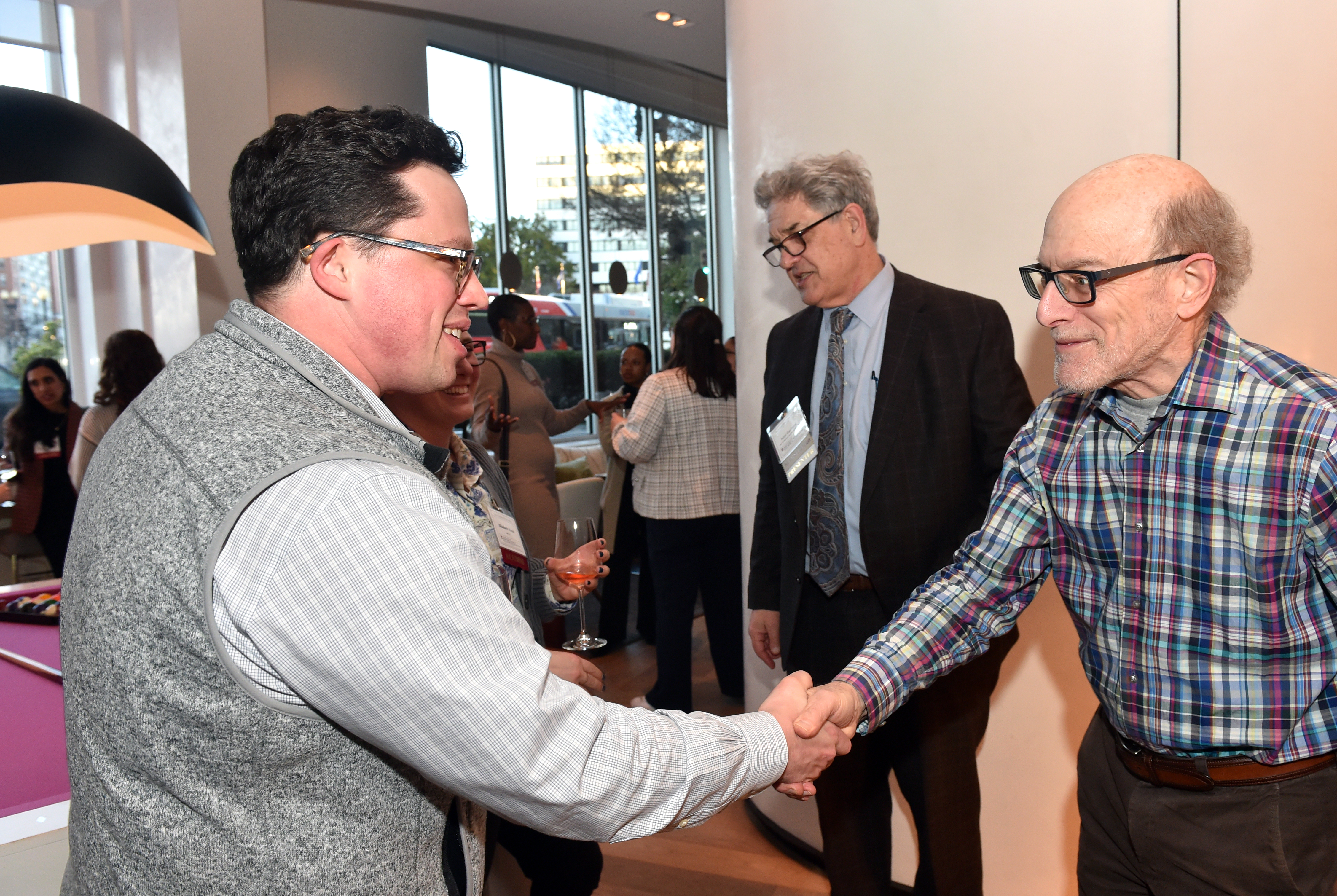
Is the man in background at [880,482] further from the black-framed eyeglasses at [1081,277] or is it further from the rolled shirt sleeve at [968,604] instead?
the black-framed eyeglasses at [1081,277]

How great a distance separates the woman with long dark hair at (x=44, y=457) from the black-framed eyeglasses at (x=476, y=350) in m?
3.65

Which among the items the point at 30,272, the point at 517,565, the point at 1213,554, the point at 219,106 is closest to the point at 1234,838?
the point at 1213,554

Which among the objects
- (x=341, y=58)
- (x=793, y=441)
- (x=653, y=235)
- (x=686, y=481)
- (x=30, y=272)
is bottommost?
(x=686, y=481)

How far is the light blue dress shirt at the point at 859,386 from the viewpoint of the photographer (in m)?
2.21

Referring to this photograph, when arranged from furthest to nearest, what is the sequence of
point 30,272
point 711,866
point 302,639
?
point 30,272 → point 711,866 → point 302,639

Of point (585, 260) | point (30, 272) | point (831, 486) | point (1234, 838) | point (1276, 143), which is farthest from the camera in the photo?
point (585, 260)

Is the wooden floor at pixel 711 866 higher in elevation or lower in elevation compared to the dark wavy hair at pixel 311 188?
lower

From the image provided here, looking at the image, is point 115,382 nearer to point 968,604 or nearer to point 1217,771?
point 968,604

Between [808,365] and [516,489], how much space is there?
2.17 meters

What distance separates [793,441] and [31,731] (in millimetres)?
1839

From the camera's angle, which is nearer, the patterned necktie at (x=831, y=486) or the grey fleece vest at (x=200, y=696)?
the grey fleece vest at (x=200, y=696)

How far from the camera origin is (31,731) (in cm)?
188

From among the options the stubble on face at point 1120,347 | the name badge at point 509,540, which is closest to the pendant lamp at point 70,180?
the name badge at point 509,540

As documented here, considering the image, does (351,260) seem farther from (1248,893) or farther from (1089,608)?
(1248,893)
